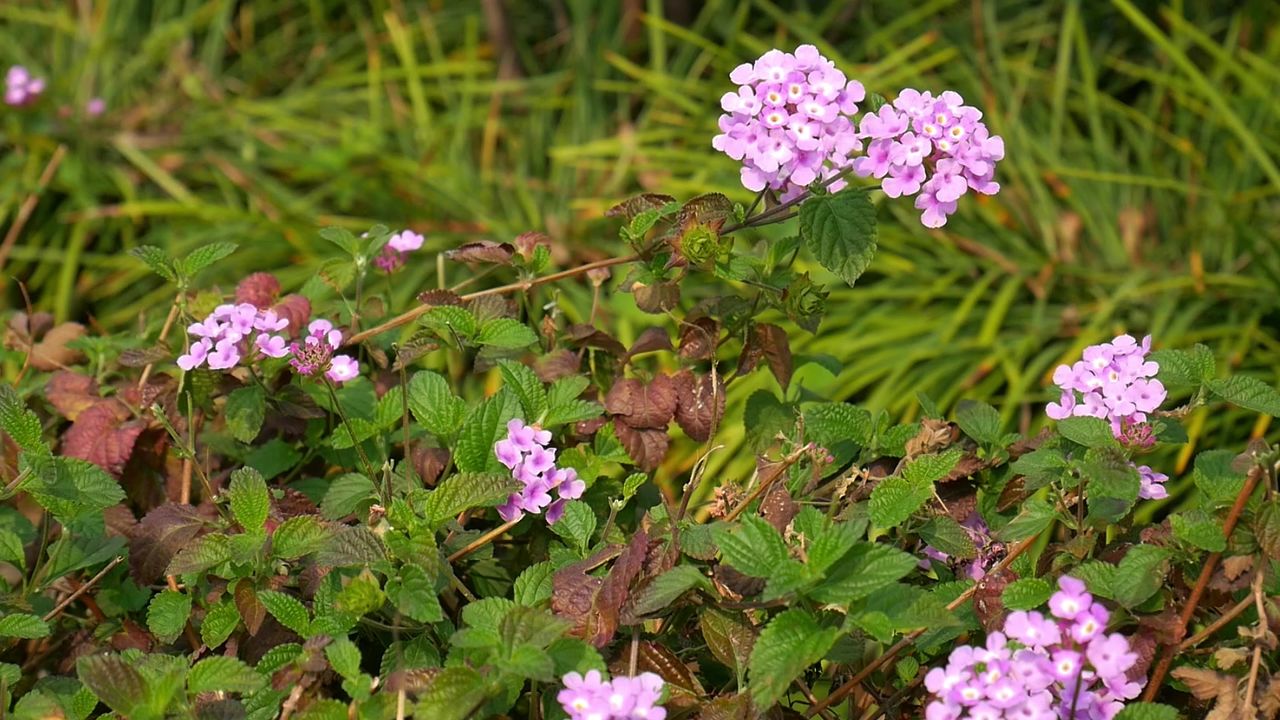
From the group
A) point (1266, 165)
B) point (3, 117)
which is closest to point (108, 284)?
point (3, 117)

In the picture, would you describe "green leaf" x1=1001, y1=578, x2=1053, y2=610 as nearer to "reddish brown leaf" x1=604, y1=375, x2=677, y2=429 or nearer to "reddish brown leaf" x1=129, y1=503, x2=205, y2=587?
"reddish brown leaf" x1=604, y1=375, x2=677, y2=429

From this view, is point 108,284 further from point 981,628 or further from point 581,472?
point 981,628

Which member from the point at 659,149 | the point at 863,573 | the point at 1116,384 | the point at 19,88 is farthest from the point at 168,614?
the point at 19,88

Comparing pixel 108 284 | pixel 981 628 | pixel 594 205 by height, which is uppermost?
pixel 981 628

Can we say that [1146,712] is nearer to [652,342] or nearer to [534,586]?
[534,586]

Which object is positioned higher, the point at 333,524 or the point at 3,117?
the point at 333,524

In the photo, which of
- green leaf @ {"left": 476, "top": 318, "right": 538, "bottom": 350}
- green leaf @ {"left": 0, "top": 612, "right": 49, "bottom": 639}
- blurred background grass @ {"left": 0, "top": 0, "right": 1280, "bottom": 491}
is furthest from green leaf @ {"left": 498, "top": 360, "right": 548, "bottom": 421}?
blurred background grass @ {"left": 0, "top": 0, "right": 1280, "bottom": 491}
